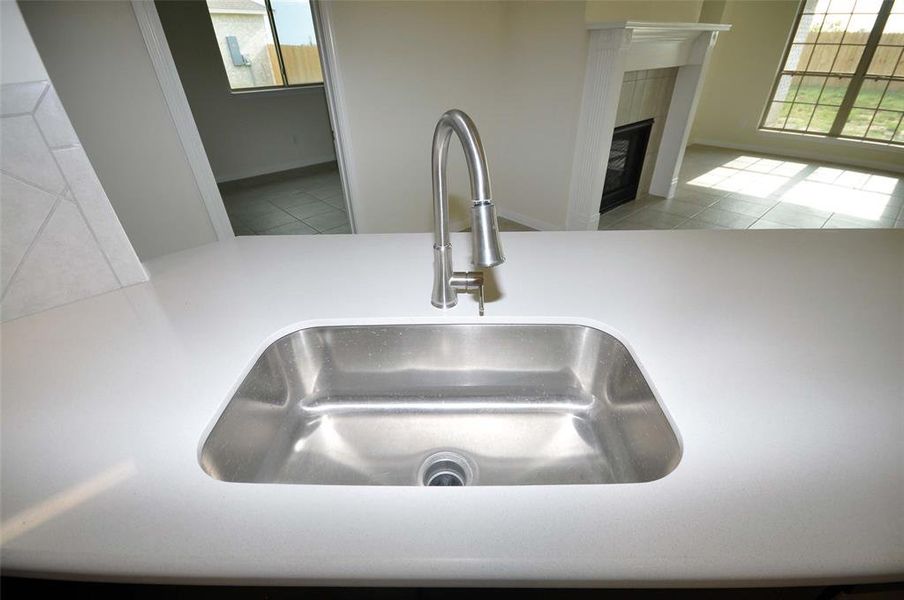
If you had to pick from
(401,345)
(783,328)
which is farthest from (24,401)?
(783,328)

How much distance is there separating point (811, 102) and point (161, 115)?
21.4 ft

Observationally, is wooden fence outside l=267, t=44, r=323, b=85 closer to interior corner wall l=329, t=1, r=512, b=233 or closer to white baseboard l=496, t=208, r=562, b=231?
interior corner wall l=329, t=1, r=512, b=233

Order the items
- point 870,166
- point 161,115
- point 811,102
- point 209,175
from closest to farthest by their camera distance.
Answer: point 161,115, point 209,175, point 870,166, point 811,102

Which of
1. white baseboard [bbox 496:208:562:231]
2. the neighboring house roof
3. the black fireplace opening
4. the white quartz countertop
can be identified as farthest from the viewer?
the neighboring house roof

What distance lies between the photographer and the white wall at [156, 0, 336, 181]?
3914mm

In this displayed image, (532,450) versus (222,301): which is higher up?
(222,301)

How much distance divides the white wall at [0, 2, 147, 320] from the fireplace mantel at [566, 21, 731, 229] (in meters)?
2.60

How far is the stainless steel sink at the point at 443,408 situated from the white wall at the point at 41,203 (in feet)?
1.40

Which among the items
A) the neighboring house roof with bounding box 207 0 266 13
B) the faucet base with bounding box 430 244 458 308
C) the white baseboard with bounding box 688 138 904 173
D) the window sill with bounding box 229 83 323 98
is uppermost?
the neighboring house roof with bounding box 207 0 266 13

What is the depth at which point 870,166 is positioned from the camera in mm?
4320

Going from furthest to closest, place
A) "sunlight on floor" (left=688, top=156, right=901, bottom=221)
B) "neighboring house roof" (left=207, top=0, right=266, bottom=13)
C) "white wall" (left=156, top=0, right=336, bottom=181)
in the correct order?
1. "neighboring house roof" (left=207, top=0, right=266, bottom=13)
2. "white wall" (left=156, top=0, right=336, bottom=181)
3. "sunlight on floor" (left=688, top=156, right=901, bottom=221)

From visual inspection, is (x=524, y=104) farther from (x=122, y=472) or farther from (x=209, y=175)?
(x=122, y=472)

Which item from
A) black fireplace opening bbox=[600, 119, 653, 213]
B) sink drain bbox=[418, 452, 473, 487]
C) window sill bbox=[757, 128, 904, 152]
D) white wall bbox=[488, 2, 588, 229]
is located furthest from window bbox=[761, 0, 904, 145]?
sink drain bbox=[418, 452, 473, 487]

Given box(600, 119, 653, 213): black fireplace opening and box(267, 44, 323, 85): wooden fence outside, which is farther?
box(267, 44, 323, 85): wooden fence outside
